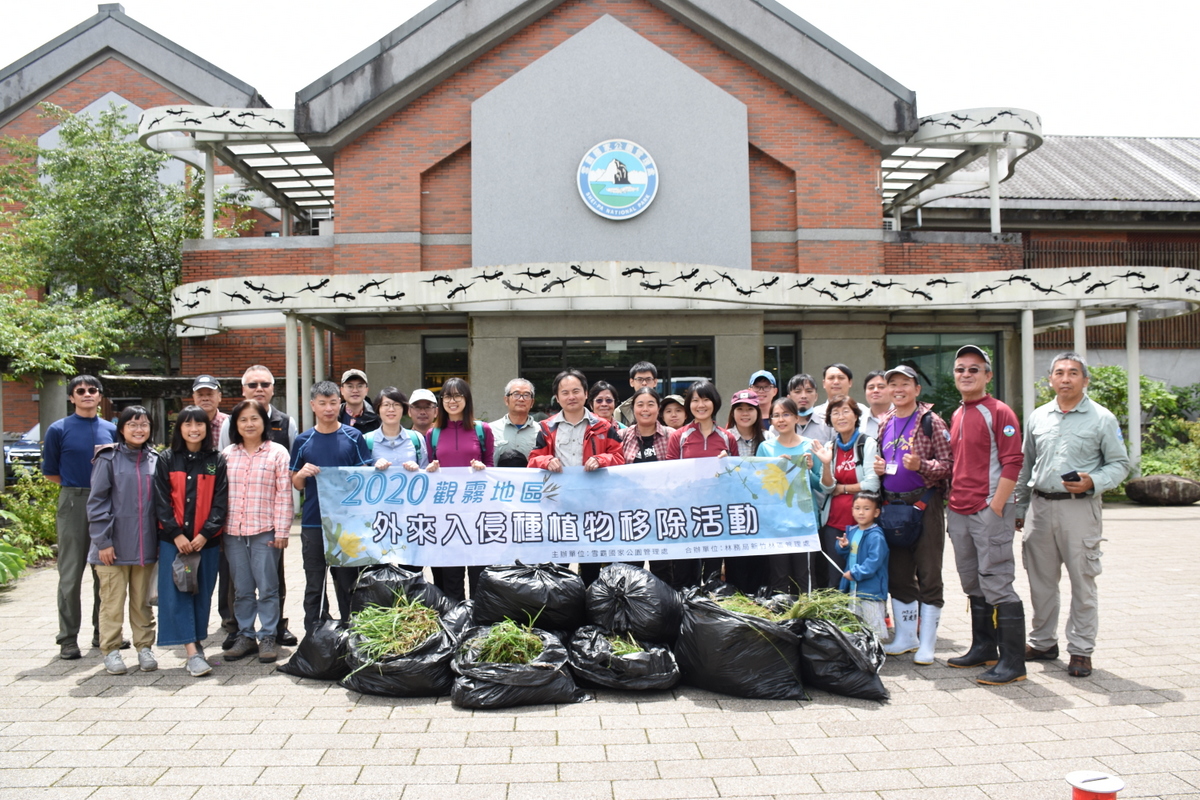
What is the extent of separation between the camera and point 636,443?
603 centimetres

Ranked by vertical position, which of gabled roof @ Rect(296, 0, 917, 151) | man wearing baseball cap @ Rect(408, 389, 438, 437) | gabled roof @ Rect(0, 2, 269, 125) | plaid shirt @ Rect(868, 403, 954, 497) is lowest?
plaid shirt @ Rect(868, 403, 954, 497)

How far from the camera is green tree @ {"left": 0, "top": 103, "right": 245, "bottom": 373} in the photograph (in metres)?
16.8

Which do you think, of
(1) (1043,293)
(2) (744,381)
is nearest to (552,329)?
(2) (744,381)

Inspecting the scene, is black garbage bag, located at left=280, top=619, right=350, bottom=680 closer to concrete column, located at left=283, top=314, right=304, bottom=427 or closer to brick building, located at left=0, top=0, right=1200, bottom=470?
concrete column, located at left=283, top=314, right=304, bottom=427

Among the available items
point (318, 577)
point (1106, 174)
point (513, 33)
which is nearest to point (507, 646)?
point (318, 577)

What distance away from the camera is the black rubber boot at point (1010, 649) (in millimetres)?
4945

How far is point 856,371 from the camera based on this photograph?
15891 mm

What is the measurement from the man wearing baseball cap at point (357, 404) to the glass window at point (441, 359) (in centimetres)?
840

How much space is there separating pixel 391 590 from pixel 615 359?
10.00m

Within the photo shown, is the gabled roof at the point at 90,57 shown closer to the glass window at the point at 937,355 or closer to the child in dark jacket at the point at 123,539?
the glass window at the point at 937,355

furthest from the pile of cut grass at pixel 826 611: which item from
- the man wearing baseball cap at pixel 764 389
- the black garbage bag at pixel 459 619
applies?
the black garbage bag at pixel 459 619

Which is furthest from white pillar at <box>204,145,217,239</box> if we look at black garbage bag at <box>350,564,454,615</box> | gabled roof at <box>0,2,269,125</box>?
black garbage bag at <box>350,564,454,615</box>

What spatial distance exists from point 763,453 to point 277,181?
16.0 metres

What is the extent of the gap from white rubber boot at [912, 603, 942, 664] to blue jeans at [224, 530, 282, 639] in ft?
14.6
